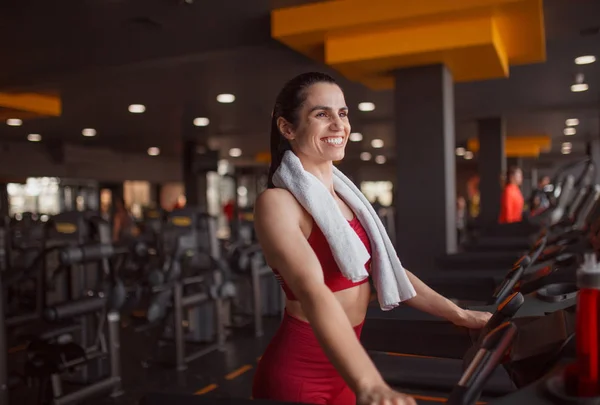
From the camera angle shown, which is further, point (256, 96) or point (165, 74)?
point (256, 96)

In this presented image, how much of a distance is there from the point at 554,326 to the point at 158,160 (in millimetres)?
16553

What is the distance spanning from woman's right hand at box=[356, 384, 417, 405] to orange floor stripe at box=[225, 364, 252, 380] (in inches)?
131

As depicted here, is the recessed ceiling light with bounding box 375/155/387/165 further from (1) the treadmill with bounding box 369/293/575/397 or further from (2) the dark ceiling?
(1) the treadmill with bounding box 369/293/575/397

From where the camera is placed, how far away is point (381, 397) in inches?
35.0

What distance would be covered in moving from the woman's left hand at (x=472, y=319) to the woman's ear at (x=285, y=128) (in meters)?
0.59

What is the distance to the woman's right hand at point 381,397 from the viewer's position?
880mm

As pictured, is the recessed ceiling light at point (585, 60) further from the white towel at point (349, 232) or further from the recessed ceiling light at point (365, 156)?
the recessed ceiling light at point (365, 156)

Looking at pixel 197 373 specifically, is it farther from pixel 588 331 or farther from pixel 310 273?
pixel 588 331

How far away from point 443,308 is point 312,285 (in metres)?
0.49

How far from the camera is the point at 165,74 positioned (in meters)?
6.36

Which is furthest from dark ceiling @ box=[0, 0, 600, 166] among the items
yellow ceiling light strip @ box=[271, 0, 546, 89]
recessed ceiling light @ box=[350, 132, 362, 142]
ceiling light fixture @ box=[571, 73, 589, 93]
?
recessed ceiling light @ box=[350, 132, 362, 142]

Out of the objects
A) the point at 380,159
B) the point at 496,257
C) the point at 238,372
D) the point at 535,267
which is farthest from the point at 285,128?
the point at 380,159

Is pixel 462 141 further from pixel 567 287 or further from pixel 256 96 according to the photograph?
pixel 567 287

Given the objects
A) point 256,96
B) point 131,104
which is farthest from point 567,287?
point 131,104
